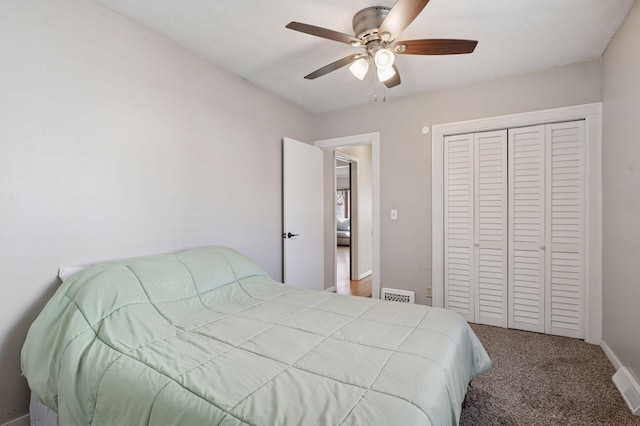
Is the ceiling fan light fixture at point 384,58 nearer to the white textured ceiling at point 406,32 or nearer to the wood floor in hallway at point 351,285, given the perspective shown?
the white textured ceiling at point 406,32

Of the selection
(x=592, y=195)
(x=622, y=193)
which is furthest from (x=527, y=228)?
(x=622, y=193)

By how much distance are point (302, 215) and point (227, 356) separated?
7.83 ft

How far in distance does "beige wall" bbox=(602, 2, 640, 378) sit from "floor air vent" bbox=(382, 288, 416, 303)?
1589 millimetres

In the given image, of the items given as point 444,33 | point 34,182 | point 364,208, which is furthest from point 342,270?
point 34,182

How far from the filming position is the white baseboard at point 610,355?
216 cm

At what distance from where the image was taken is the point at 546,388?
196cm

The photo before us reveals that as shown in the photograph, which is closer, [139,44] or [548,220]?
[139,44]

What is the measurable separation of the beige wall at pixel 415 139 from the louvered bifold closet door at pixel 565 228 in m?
0.38

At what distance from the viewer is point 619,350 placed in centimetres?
216

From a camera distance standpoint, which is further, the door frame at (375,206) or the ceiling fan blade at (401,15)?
the door frame at (375,206)

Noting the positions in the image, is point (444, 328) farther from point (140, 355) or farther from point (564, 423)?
point (140, 355)

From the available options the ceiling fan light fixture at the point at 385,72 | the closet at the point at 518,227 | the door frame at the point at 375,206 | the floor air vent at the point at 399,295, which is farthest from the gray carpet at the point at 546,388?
the ceiling fan light fixture at the point at 385,72

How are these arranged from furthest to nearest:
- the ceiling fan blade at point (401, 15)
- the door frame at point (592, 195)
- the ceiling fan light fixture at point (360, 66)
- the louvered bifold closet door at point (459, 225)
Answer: the louvered bifold closet door at point (459, 225)
the door frame at point (592, 195)
the ceiling fan light fixture at point (360, 66)
the ceiling fan blade at point (401, 15)

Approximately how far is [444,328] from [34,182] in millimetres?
2344
